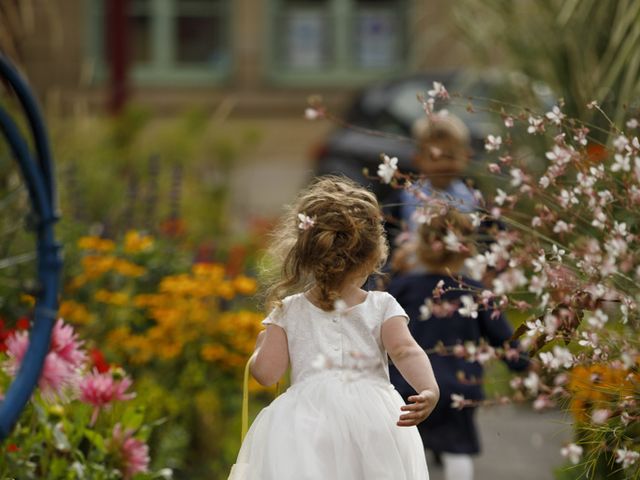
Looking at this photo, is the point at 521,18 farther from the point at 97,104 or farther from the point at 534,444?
the point at 97,104

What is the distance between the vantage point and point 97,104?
17094mm

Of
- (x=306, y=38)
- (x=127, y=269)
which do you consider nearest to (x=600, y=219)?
(x=127, y=269)

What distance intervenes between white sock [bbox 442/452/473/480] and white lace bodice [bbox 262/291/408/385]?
1454mm

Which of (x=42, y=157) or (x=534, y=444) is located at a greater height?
(x=42, y=157)

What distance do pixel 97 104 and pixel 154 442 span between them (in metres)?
12.8

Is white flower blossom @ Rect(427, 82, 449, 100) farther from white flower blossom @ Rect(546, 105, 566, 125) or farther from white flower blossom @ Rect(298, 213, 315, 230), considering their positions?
→ white flower blossom @ Rect(298, 213, 315, 230)

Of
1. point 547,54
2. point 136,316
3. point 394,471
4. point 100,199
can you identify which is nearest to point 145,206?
point 100,199

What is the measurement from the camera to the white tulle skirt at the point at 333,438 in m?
2.84

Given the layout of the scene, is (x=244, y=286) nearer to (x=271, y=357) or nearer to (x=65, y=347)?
(x=65, y=347)

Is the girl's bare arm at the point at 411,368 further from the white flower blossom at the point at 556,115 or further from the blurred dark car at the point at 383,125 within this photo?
the blurred dark car at the point at 383,125

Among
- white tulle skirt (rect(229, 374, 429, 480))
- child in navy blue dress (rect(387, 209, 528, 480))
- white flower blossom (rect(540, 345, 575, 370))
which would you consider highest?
white flower blossom (rect(540, 345, 575, 370))

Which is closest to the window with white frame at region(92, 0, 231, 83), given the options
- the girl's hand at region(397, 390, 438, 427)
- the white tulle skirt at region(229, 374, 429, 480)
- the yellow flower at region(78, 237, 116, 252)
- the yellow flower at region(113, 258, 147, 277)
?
the yellow flower at region(78, 237, 116, 252)

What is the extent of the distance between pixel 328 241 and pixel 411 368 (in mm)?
320

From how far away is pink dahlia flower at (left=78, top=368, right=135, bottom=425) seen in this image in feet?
11.3
